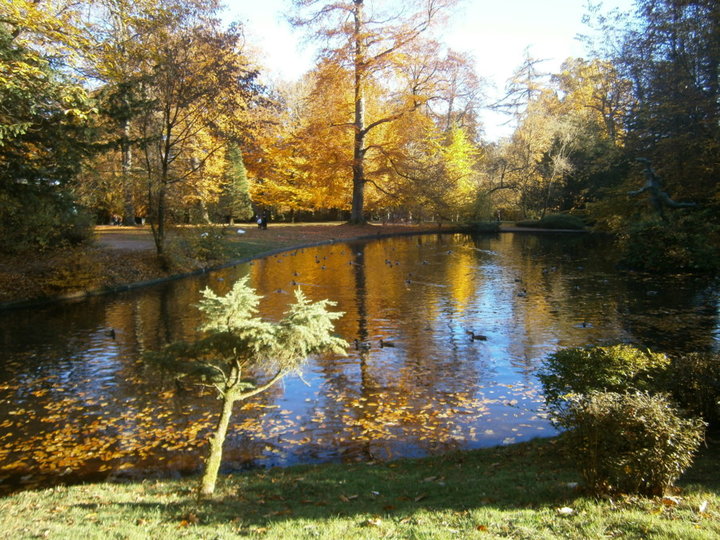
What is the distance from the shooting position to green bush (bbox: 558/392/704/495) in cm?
425

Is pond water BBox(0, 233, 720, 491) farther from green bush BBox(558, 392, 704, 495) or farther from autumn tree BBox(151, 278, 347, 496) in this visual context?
green bush BBox(558, 392, 704, 495)

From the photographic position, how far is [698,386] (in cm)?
604

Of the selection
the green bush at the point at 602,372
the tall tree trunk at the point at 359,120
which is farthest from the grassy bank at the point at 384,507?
the tall tree trunk at the point at 359,120

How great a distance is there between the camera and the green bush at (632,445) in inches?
167

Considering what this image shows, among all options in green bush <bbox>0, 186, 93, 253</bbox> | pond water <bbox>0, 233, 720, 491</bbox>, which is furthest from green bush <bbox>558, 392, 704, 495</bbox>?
green bush <bbox>0, 186, 93, 253</bbox>

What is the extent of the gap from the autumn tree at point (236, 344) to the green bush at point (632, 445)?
237 centimetres

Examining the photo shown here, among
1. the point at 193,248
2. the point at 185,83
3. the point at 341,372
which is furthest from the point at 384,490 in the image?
the point at 193,248

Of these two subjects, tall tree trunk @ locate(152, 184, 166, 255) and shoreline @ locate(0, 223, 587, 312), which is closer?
shoreline @ locate(0, 223, 587, 312)

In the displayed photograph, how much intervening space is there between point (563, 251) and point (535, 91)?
40.6 meters

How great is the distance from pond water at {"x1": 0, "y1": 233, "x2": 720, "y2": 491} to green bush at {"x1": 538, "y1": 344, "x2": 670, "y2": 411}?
99 cm

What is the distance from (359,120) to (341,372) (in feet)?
107

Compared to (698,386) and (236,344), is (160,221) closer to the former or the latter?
(236,344)

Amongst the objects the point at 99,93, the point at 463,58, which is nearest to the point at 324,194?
the point at 463,58

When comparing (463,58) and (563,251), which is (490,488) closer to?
(563,251)
